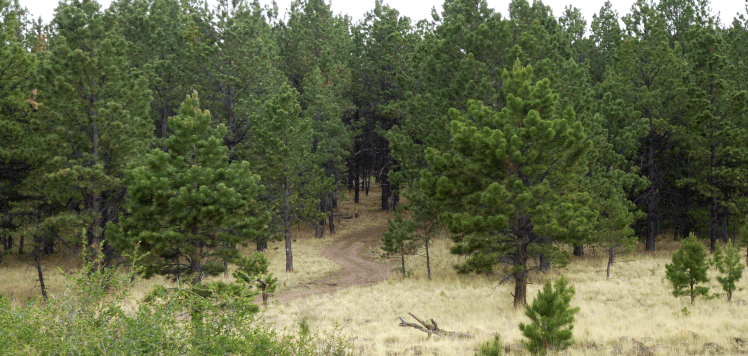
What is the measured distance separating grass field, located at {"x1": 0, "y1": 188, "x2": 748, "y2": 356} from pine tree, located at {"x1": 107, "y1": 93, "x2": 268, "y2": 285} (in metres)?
3.65

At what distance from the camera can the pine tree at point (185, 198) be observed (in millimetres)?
17125

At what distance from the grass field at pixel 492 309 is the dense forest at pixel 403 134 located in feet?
6.09

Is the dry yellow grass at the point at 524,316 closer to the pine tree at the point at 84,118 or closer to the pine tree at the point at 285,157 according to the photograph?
the pine tree at the point at 285,157

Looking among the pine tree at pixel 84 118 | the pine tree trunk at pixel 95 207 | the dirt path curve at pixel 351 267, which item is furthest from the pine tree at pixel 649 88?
the pine tree trunk at pixel 95 207

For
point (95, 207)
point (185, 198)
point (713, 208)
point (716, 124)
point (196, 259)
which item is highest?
point (716, 124)

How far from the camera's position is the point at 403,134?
30.7 meters

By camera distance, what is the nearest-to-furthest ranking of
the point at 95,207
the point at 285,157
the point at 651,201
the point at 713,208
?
the point at 95,207
the point at 713,208
the point at 285,157
the point at 651,201

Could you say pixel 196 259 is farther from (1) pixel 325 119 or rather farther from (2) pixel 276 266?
(1) pixel 325 119

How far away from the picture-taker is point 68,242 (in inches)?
849

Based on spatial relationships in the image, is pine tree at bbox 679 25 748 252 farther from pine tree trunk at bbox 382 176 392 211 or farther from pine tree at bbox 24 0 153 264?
pine tree at bbox 24 0 153 264

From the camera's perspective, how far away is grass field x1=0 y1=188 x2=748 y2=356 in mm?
11445

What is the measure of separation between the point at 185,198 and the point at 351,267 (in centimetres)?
1546

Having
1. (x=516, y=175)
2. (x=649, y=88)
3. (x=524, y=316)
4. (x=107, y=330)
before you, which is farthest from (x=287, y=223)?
(x=649, y=88)

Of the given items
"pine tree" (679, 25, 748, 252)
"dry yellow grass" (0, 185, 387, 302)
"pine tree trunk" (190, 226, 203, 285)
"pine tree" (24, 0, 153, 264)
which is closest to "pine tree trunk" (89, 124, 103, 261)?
"pine tree" (24, 0, 153, 264)
